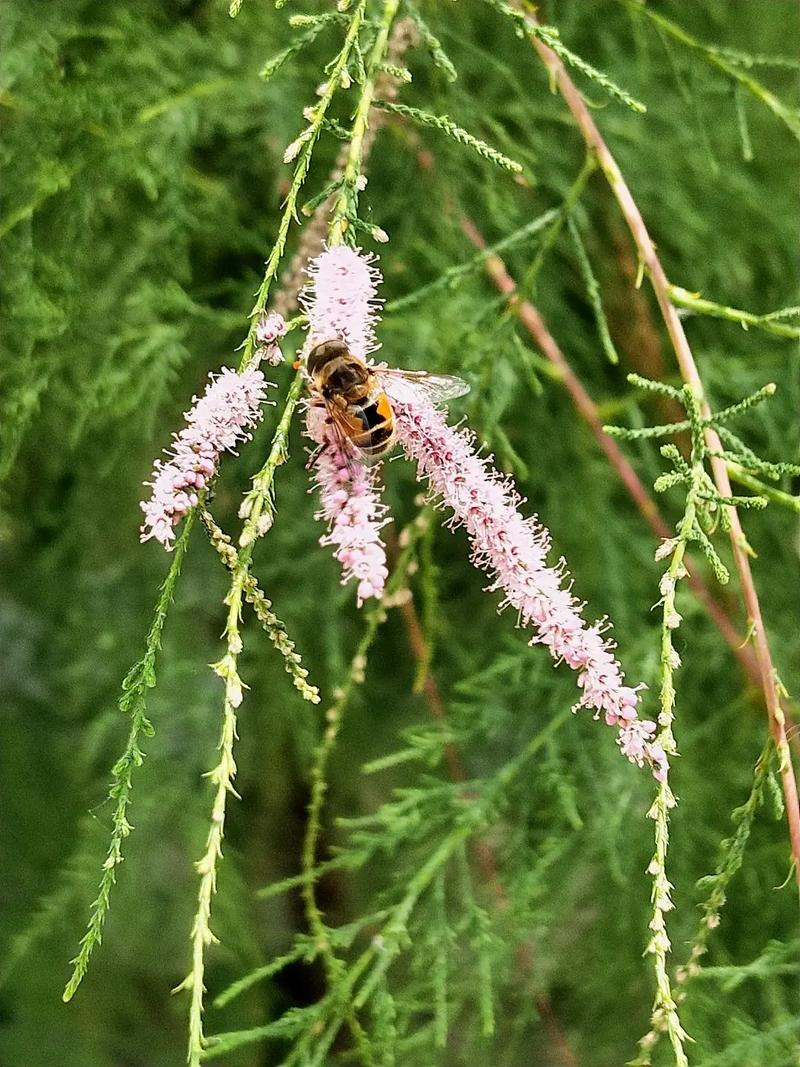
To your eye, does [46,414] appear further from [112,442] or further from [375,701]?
[375,701]

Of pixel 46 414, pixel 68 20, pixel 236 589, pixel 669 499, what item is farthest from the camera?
pixel 669 499

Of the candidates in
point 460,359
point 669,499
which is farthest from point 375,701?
point 460,359

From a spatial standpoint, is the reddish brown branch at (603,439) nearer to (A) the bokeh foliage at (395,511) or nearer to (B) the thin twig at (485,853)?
(A) the bokeh foliage at (395,511)

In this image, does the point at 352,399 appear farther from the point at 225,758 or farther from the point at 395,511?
the point at 395,511

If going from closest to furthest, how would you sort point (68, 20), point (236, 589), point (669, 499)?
1. point (236, 589)
2. point (68, 20)
3. point (669, 499)

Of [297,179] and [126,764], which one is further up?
[297,179]

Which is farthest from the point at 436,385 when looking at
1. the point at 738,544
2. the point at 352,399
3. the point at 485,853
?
the point at 485,853
